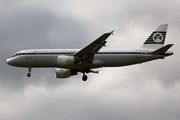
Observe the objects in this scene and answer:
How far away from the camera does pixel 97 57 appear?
39625 mm

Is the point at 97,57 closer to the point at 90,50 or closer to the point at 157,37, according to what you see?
the point at 90,50

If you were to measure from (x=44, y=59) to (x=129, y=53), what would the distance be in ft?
37.0

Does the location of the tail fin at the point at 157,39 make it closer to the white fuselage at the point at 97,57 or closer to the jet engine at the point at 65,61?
the white fuselage at the point at 97,57

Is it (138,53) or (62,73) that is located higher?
(138,53)

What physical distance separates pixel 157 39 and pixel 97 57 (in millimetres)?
10060

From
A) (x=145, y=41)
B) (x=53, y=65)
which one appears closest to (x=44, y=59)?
(x=53, y=65)

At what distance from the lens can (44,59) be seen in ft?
130

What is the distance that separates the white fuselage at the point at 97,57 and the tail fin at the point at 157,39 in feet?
7.27

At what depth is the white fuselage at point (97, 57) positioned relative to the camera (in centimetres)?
3956

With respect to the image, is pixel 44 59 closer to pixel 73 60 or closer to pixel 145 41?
pixel 73 60

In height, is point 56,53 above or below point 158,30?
below

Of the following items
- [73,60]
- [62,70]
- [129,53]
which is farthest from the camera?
[62,70]

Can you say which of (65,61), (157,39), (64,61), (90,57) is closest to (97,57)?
(90,57)

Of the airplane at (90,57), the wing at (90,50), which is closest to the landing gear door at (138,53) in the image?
the airplane at (90,57)
